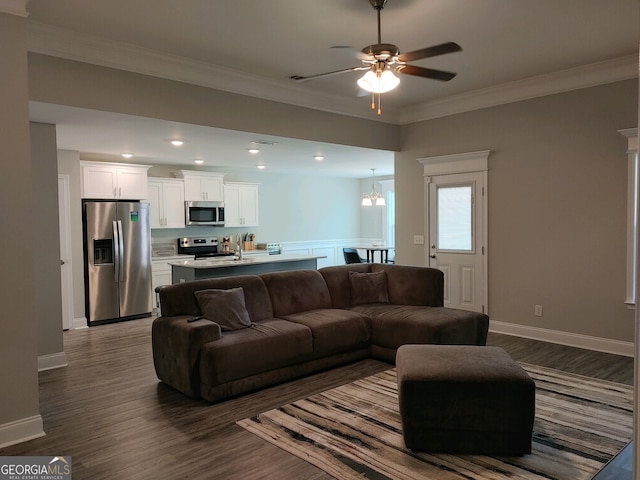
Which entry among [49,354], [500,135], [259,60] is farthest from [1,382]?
[500,135]

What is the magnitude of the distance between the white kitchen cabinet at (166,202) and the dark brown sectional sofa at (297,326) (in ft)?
12.1

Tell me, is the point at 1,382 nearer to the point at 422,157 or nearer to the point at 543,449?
the point at 543,449

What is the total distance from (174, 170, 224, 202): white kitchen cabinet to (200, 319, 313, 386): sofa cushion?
4.43 m

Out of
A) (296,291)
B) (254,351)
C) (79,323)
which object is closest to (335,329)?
(296,291)

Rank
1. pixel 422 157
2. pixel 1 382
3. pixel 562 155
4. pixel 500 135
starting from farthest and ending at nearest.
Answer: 1. pixel 422 157
2. pixel 500 135
3. pixel 562 155
4. pixel 1 382

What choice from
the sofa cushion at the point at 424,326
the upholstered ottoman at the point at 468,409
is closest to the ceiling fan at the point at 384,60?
the upholstered ottoman at the point at 468,409

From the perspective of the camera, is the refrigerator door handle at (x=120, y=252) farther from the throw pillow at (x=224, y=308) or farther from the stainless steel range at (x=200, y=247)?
the throw pillow at (x=224, y=308)

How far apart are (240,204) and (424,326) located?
17.9 feet

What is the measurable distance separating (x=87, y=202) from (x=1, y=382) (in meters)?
4.07

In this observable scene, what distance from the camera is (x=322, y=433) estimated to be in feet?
9.88

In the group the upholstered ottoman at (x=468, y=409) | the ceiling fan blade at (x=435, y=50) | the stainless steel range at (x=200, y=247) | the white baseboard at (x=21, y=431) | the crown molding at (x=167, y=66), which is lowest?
the white baseboard at (x=21, y=431)

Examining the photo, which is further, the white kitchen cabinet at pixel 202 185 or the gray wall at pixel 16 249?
the white kitchen cabinet at pixel 202 185

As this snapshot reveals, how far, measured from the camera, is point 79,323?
20.9 feet

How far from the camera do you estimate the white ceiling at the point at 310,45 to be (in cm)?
337
